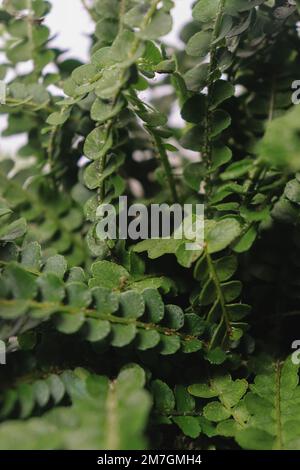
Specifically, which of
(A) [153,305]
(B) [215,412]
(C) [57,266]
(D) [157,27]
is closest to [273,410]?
(B) [215,412]

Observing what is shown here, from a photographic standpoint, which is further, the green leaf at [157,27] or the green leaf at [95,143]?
the green leaf at [95,143]

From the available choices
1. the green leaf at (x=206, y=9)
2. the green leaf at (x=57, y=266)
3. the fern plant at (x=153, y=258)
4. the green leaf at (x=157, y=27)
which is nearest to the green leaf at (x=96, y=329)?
the fern plant at (x=153, y=258)

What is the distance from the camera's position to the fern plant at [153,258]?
56 centimetres

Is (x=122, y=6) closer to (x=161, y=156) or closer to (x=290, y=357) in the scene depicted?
(x=161, y=156)

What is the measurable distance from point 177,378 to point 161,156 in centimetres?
30

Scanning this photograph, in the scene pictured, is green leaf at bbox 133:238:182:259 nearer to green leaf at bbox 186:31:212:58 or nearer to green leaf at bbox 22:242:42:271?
green leaf at bbox 22:242:42:271

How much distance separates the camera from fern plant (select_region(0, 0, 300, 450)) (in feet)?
1.83

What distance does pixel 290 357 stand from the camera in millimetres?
721

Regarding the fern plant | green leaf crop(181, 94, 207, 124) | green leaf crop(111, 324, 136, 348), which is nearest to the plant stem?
the fern plant

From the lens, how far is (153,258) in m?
0.70

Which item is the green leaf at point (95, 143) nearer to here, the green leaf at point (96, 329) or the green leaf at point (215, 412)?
the green leaf at point (96, 329)

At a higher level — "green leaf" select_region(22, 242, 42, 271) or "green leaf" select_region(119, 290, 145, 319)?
"green leaf" select_region(22, 242, 42, 271)

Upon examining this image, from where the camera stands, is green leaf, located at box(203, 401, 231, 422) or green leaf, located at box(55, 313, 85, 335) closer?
green leaf, located at box(55, 313, 85, 335)
